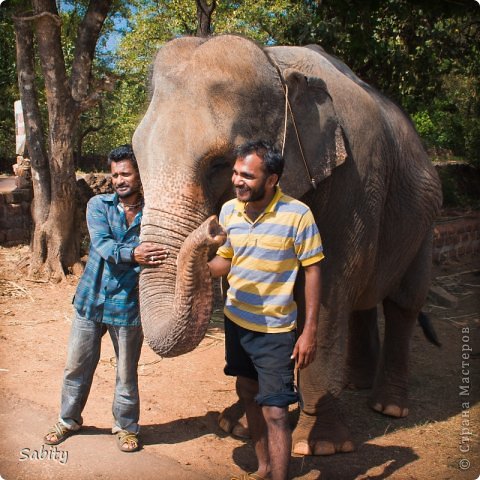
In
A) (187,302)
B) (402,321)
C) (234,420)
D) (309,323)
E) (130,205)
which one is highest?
(130,205)

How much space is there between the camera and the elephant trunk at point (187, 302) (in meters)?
2.95

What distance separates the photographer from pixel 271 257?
3277 millimetres

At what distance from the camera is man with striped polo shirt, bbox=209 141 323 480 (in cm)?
324

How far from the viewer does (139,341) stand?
4.08 metres

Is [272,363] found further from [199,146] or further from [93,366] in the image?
[93,366]

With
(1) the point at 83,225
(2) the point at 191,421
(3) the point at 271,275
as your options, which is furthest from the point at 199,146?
(1) the point at 83,225

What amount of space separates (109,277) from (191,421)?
1.30 meters

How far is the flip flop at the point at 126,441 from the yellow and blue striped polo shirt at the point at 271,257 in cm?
122

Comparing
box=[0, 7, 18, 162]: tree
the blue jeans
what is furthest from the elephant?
box=[0, 7, 18, 162]: tree

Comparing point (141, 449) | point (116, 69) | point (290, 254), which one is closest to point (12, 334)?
point (141, 449)

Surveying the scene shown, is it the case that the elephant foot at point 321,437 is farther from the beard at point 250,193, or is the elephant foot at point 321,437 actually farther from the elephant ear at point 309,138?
the beard at point 250,193

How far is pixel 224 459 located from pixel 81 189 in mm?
6688

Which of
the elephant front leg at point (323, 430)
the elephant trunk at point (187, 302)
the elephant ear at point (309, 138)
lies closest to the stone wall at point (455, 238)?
the elephant front leg at point (323, 430)

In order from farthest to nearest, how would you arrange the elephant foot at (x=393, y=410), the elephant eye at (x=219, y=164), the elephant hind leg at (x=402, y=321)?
the elephant hind leg at (x=402, y=321), the elephant foot at (x=393, y=410), the elephant eye at (x=219, y=164)
